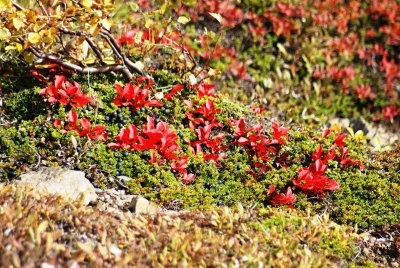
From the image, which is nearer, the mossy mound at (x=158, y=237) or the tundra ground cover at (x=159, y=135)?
the mossy mound at (x=158, y=237)

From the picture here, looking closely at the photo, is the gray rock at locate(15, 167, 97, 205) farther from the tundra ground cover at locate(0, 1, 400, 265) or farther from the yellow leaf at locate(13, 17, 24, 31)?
the yellow leaf at locate(13, 17, 24, 31)

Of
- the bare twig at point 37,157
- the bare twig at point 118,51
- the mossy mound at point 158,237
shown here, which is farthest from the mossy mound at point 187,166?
the mossy mound at point 158,237

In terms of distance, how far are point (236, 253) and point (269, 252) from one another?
10.1 inches

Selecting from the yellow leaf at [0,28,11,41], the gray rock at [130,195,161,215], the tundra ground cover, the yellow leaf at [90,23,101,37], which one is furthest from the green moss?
the gray rock at [130,195,161,215]

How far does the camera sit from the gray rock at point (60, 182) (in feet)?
12.0

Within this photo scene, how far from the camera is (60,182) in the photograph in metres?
3.73

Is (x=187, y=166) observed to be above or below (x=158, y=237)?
below

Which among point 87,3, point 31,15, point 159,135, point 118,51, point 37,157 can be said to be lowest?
point 37,157

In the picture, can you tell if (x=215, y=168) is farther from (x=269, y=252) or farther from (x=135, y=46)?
(x=135, y=46)

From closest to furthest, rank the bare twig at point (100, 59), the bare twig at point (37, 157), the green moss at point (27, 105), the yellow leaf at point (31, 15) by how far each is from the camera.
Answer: the bare twig at point (37, 157)
the yellow leaf at point (31, 15)
the green moss at point (27, 105)
the bare twig at point (100, 59)

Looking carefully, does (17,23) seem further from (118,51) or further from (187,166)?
(187,166)

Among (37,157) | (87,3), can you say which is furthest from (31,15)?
(37,157)

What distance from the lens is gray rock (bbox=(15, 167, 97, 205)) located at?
367 cm

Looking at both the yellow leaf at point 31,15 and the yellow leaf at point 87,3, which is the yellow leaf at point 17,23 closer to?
the yellow leaf at point 31,15
